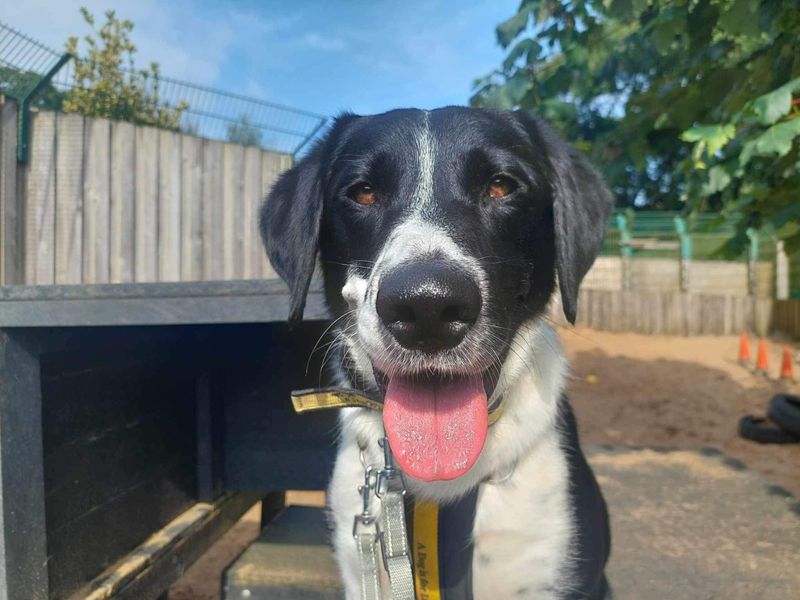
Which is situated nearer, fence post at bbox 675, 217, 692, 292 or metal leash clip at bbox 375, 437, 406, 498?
metal leash clip at bbox 375, 437, 406, 498

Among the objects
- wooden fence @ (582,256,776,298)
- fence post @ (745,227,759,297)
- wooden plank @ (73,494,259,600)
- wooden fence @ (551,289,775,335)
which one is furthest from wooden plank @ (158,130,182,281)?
fence post @ (745,227,759,297)

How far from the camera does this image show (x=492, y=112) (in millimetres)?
2021

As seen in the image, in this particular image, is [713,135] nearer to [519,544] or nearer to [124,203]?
[519,544]

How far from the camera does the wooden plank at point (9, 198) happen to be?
474cm

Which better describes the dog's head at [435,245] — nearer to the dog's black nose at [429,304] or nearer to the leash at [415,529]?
the dog's black nose at [429,304]

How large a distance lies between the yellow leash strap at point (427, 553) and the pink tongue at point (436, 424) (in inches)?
11.0

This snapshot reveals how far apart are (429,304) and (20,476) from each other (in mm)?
1411

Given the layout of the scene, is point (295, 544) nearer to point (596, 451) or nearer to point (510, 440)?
point (510, 440)

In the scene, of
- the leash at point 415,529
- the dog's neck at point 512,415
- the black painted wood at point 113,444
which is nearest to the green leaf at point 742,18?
the dog's neck at point 512,415

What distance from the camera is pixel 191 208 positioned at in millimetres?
5562

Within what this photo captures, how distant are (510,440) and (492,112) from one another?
38.6 inches

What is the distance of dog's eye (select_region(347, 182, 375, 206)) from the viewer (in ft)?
5.97

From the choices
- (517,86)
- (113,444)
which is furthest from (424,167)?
(517,86)

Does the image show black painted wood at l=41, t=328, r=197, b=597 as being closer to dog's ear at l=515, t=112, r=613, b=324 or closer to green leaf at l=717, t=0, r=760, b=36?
dog's ear at l=515, t=112, r=613, b=324
